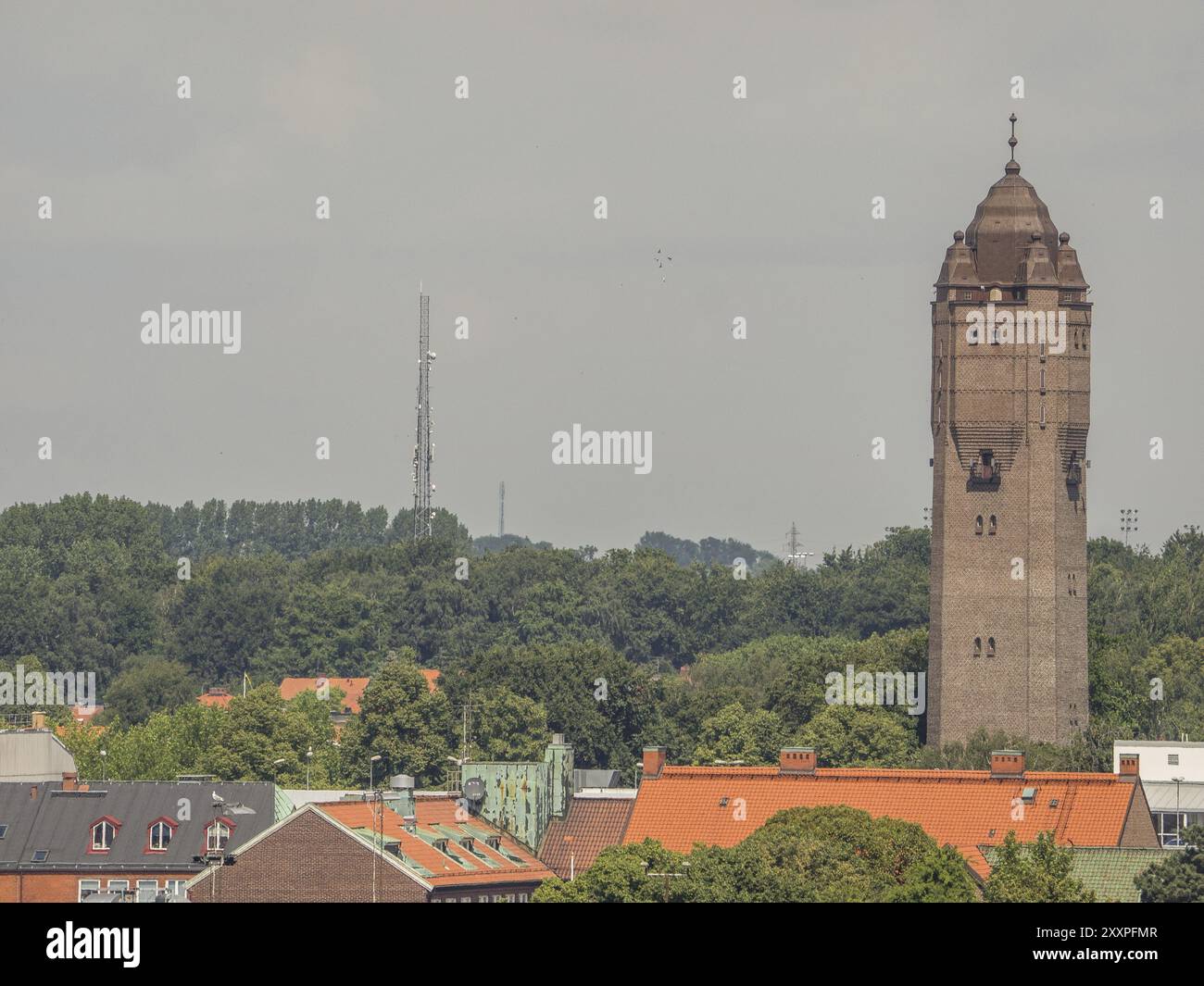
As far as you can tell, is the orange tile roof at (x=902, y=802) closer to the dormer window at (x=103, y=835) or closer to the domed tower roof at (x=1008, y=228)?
the dormer window at (x=103, y=835)

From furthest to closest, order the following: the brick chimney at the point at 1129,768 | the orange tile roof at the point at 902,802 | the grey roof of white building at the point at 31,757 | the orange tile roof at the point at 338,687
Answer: the orange tile roof at the point at 338,687 → the grey roof of white building at the point at 31,757 → the brick chimney at the point at 1129,768 → the orange tile roof at the point at 902,802

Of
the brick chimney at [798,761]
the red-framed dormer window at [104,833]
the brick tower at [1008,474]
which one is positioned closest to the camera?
the red-framed dormer window at [104,833]

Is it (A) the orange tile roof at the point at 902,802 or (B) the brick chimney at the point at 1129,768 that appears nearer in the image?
(A) the orange tile roof at the point at 902,802

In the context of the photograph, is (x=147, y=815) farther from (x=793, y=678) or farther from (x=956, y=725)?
(x=793, y=678)

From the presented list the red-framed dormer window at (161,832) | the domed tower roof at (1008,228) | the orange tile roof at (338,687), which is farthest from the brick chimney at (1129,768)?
the orange tile roof at (338,687)

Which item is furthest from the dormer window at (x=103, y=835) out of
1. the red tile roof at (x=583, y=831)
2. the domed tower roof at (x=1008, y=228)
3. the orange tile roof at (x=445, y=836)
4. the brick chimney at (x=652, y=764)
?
the domed tower roof at (x=1008, y=228)

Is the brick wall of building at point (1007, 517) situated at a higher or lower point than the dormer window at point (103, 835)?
higher

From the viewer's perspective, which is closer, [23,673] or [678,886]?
[678,886]

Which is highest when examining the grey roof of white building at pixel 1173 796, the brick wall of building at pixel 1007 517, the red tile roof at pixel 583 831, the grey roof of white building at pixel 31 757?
the brick wall of building at pixel 1007 517
